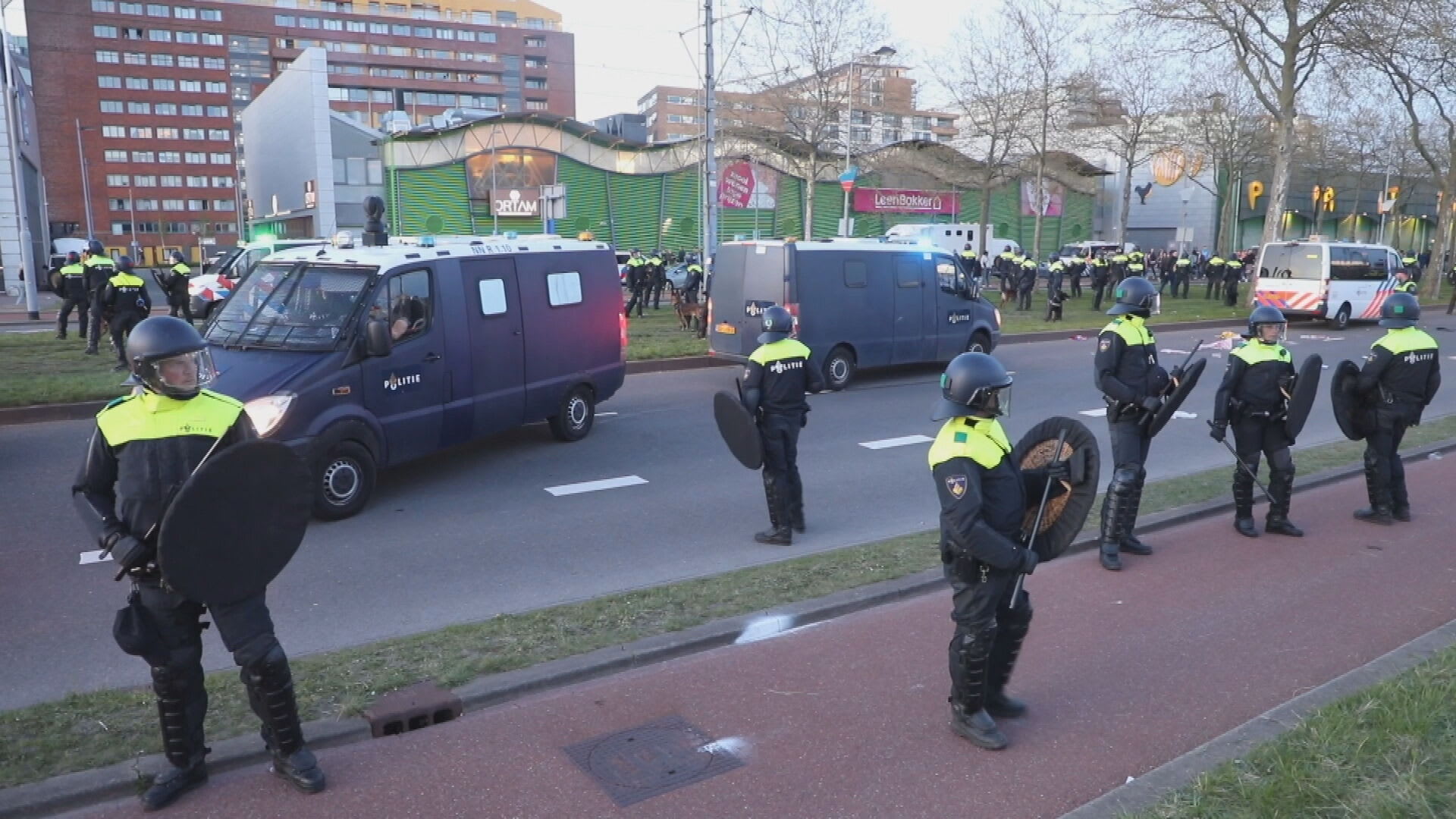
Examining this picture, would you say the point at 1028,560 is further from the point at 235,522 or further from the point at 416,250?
the point at 416,250

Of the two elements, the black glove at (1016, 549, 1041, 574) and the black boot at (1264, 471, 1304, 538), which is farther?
the black boot at (1264, 471, 1304, 538)

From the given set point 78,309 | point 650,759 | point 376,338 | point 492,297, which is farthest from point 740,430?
point 78,309

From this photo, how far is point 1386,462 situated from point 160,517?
8426mm

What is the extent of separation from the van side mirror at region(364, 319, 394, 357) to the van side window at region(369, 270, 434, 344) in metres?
0.27

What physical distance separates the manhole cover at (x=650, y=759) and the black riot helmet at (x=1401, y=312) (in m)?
6.53

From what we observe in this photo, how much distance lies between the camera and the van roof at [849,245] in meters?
14.6

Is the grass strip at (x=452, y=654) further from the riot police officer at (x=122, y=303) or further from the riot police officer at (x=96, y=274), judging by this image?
the riot police officer at (x=96, y=274)

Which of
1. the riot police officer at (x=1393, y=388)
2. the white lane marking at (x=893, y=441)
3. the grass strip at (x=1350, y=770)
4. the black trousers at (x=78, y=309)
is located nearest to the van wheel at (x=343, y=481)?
the white lane marking at (x=893, y=441)

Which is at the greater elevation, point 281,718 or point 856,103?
point 856,103

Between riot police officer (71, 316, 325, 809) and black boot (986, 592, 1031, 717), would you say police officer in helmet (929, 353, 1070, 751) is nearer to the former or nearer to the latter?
black boot (986, 592, 1031, 717)

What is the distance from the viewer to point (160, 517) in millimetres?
3738

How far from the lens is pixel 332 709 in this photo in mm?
4582

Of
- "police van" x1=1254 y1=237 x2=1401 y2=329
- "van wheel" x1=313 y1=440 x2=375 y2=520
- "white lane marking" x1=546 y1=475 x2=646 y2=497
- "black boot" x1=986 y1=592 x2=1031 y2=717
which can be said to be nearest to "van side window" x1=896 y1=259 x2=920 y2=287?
"white lane marking" x1=546 y1=475 x2=646 y2=497

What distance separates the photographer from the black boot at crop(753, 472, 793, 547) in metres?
7.63
